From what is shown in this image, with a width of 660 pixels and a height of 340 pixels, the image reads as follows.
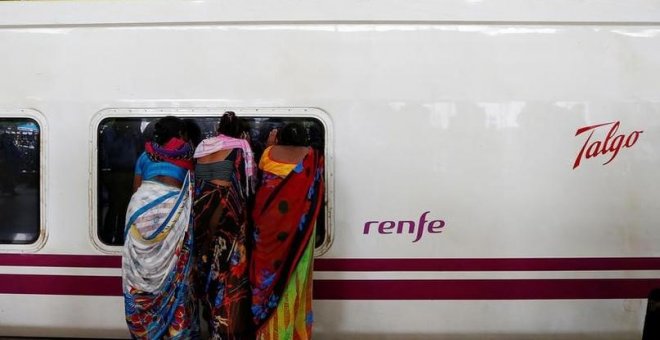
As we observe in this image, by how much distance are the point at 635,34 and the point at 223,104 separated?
223cm

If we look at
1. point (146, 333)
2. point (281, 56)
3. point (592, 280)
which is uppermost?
point (281, 56)

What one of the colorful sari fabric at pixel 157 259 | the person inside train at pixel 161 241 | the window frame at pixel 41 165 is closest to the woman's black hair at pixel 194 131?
the person inside train at pixel 161 241

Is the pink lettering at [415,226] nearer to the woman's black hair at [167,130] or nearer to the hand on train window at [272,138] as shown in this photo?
the hand on train window at [272,138]

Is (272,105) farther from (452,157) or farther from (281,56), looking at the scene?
(452,157)

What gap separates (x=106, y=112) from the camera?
2582 millimetres

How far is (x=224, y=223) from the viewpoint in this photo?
2.33 metres


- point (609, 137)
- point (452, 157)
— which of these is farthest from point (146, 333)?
point (609, 137)

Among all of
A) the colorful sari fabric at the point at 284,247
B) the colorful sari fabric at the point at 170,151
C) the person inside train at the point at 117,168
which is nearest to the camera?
the colorful sari fabric at the point at 284,247

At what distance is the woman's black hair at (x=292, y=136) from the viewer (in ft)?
7.66

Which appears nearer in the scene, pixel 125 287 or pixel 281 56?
pixel 125 287

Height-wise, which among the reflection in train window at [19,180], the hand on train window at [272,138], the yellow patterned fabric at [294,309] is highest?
the hand on train window at [272,138]

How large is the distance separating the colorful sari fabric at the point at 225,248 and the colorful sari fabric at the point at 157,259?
0.08 m

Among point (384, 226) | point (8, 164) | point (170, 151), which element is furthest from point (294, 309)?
point (8, 164)

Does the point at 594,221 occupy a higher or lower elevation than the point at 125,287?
higher
